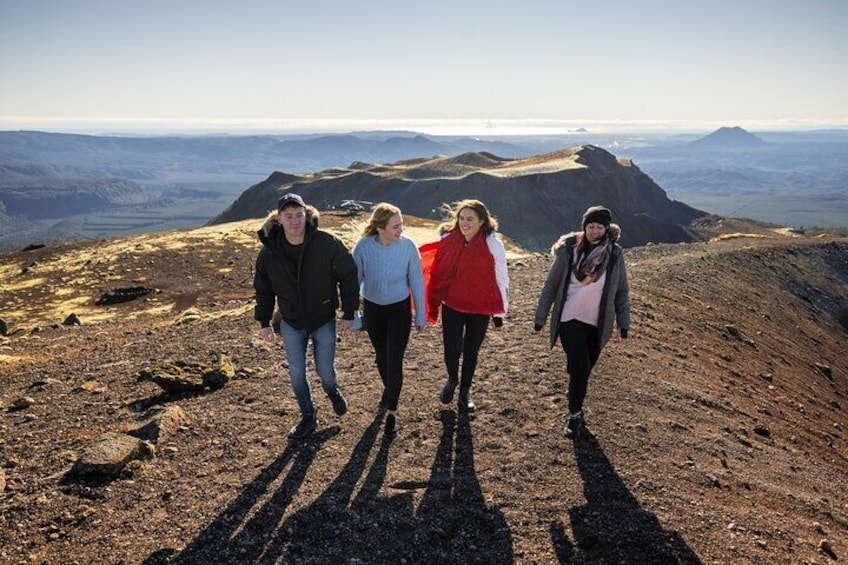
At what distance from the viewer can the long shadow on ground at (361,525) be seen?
188 inches

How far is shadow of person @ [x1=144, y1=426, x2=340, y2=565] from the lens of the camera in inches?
185

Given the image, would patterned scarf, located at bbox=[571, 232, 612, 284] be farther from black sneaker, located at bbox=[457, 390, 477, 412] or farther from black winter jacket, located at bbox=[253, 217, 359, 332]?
black winter jacket, located at bbox=[253, 217, 359, 332]

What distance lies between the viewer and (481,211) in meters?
6.89

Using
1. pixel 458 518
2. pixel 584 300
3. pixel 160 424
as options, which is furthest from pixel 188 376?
pixel 584 300

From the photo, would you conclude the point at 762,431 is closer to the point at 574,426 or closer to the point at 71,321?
the point at 574,426

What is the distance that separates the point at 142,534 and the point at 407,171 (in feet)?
361

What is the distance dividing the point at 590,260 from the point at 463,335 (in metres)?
2.05

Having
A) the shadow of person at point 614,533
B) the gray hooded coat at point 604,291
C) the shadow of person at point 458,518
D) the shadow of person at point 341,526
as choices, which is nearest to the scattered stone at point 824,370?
the gray hooded coat at point 604,291

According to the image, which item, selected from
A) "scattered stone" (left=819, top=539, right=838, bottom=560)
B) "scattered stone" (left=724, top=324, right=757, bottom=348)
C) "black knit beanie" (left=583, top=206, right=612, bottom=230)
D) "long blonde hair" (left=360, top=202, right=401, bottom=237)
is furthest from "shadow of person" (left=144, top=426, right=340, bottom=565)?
"scattered stone" (left=724, top=324, right=757, bottom=348)

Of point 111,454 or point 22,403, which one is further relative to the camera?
point 22,403

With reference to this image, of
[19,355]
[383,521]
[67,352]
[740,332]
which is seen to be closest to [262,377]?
[383,521]

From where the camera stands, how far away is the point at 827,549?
5.18m

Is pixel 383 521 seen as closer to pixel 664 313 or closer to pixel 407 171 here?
pixel 664 313

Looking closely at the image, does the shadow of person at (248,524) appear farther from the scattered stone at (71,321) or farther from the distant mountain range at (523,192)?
the distant mountain range at (523,192)
